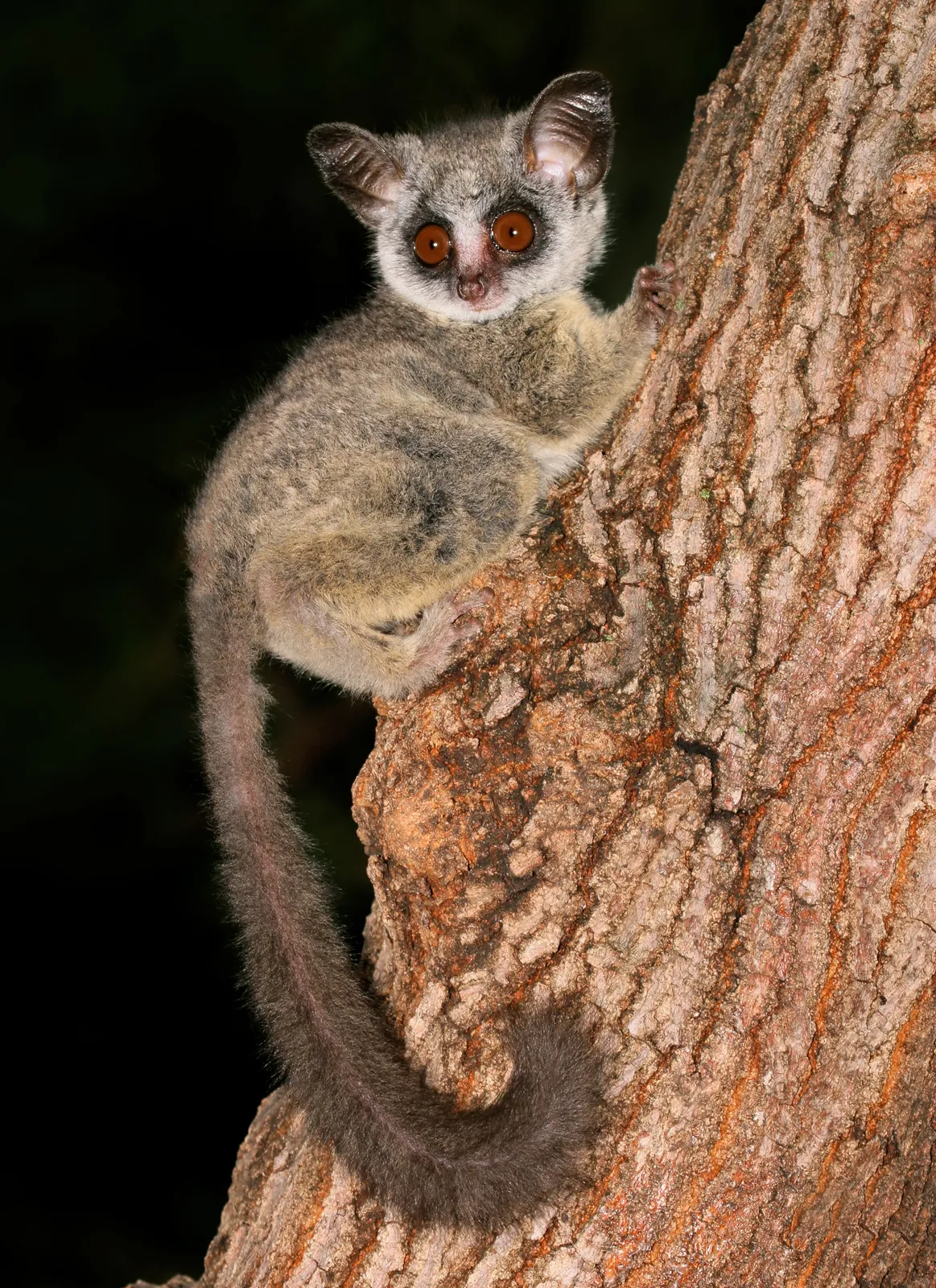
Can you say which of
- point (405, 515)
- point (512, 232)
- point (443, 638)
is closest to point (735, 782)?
point (443, 638)

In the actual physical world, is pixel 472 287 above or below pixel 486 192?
below

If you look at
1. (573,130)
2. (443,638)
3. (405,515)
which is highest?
(573,130)

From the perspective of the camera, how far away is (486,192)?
304 centimetres

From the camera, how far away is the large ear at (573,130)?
285 cm

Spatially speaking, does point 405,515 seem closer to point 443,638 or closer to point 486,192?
point 443,638

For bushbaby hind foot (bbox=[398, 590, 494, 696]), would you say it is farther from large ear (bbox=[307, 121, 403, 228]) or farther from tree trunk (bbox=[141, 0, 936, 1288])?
large ear (bbox=[307, 121, 403, 228])

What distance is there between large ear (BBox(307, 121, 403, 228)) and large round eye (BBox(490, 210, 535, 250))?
14.1 inches

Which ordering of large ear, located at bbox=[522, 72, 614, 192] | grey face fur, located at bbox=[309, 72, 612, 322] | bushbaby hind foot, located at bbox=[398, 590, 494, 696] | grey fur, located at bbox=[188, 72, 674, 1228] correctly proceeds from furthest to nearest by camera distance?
1. grey face fur, located at bbox=[309, 72, 612, 322]
2. large ear, located at bbox=[522, 72, 614, 192]
3. bushbaby hind foot, located at bbox=[398, 590, 494, 696]
4. grey fur, located at bbox=[188, 72, 674, 1228]

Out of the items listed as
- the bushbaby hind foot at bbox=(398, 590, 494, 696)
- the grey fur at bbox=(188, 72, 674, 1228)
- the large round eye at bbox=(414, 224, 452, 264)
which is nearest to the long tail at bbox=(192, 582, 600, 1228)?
the grey fur at bbox=(188, 72, 674, 1228)

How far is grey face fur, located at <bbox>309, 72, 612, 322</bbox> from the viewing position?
2953 millimetres

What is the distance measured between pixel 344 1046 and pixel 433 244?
6.29 ft

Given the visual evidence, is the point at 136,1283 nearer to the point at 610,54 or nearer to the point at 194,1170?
the point at 194,1170

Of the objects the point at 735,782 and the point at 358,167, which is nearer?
the point at 735,782

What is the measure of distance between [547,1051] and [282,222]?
3645mm
